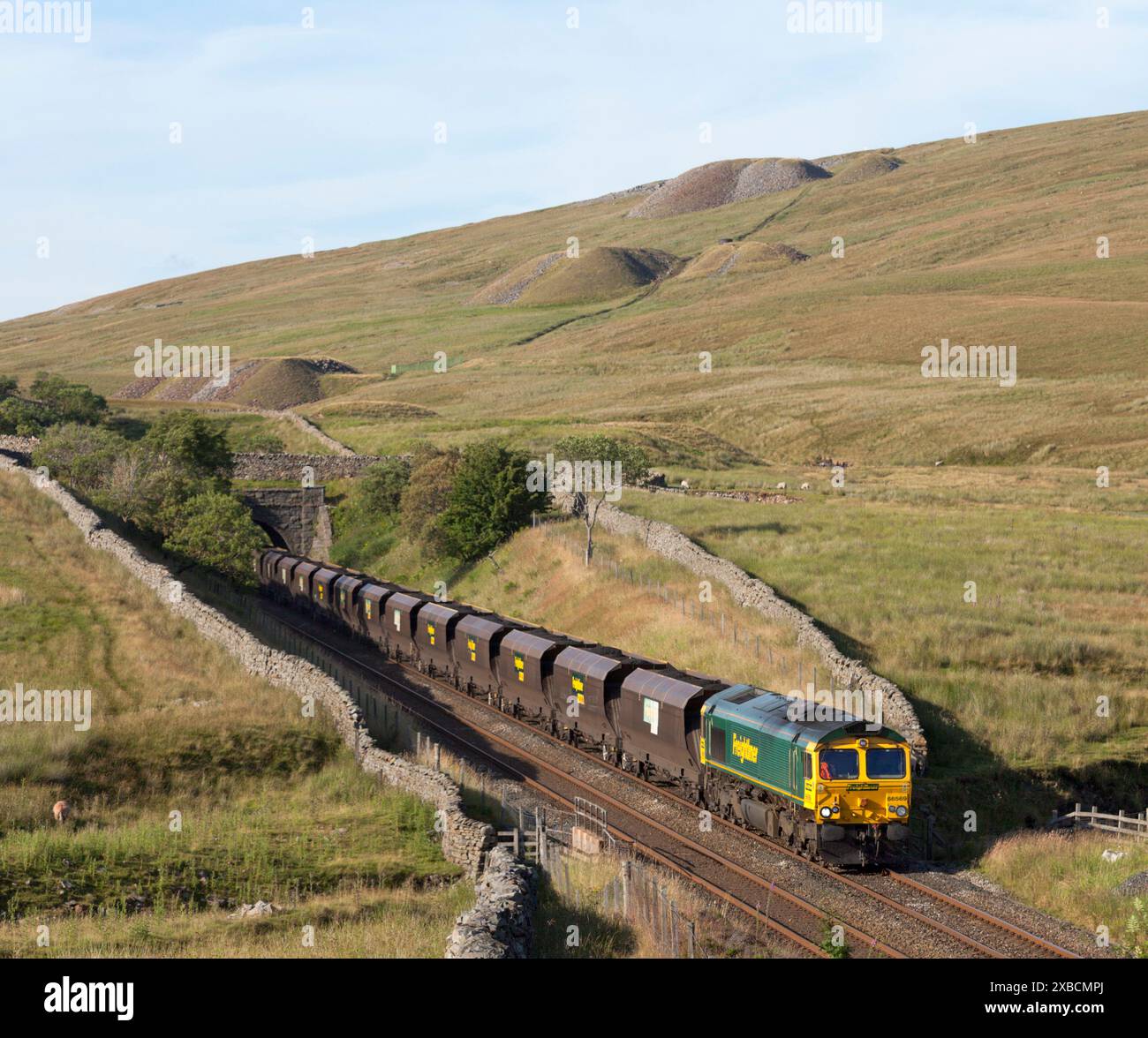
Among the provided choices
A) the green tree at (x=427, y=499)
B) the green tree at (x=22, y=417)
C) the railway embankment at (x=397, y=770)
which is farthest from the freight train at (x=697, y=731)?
the green tree at (x=22, y=417)

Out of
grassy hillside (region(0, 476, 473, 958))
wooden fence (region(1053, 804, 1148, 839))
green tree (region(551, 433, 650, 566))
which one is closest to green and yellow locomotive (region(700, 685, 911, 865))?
wooden fence (region(1053, 804, 1148, 839))

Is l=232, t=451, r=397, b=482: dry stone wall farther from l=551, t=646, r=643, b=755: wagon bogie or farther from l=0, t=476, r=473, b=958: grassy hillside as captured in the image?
l=551, t=646, r=643, b=755: wagon bogie

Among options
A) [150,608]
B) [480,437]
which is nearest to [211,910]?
[150,608]

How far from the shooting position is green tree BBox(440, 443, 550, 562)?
67.9m

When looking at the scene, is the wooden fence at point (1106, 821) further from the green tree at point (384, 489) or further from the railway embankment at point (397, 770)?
the green tree at point (384, 489)

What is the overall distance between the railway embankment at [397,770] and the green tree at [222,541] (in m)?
4.31

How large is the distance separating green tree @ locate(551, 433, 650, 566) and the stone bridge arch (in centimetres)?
2397

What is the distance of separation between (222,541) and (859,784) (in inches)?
1684

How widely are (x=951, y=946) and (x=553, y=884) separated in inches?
289

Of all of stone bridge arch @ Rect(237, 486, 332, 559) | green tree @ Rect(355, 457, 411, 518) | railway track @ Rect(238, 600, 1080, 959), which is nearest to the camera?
railway track @ Rect(238, 600, 1080, 959)

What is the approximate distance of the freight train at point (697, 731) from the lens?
2491 centimetres

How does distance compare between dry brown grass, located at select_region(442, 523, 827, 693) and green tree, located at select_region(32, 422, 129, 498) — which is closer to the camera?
dry brown grass, located at select_region(442, 523, 827, 693)
